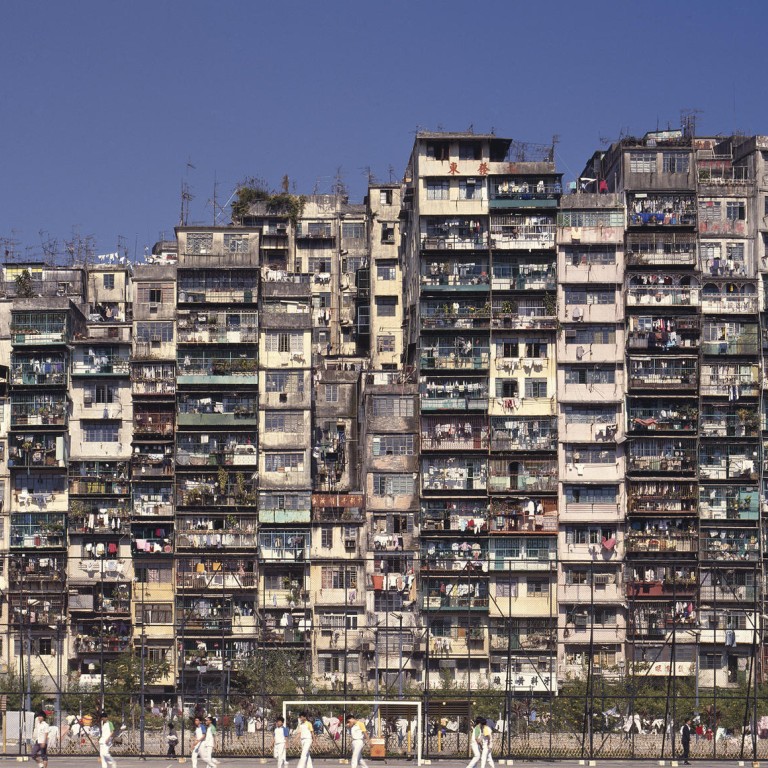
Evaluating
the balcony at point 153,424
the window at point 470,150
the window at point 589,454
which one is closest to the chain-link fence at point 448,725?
the window at point 589,454

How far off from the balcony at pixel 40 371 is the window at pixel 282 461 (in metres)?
11.7

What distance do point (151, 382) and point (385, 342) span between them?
56.6 ft

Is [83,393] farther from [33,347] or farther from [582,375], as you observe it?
[582,375]

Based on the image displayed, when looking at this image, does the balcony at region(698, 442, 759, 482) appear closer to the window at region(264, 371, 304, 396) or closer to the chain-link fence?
the chain-link fence

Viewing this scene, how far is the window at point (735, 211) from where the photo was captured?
110438 millimetres

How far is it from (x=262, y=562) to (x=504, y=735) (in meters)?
31.9

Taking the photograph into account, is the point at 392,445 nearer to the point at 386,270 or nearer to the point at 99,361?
the point at 99,361

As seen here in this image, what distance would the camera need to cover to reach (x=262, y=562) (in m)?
106

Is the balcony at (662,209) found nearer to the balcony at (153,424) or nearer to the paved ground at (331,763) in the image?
the balcony at (153,424)

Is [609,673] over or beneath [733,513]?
beneath

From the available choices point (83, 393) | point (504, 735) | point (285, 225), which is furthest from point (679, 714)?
point (285, 225)

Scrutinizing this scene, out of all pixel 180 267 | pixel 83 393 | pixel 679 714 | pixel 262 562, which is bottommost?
pixel 679 714

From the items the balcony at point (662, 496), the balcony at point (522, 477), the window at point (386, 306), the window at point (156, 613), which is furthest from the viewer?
the window at point (386, 306)

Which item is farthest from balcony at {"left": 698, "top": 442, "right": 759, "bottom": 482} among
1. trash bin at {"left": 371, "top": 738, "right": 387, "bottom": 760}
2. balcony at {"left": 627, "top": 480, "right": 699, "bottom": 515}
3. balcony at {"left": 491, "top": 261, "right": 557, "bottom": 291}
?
trash bin at {"left": 371, "top": 738, "right": 387, "bottom": 760}
